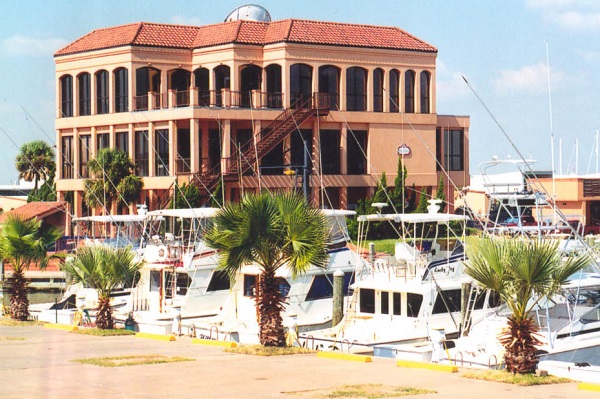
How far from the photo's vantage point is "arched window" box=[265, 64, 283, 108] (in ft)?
211

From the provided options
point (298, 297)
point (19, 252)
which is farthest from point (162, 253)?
point (298, 297)

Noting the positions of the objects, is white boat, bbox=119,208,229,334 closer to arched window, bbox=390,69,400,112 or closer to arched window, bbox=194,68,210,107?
arched window, bbox=194,68,210,107

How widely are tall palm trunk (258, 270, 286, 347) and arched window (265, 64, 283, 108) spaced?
37306 millimetres

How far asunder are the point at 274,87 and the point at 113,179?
10.6 m

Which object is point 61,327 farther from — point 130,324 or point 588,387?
point 588,387

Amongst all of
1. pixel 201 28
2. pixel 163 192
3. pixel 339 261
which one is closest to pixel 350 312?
pixel 339 261

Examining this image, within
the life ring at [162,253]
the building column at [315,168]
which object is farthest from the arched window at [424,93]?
the life ring at [162,253]

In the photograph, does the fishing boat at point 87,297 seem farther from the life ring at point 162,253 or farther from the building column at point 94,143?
the building column at point 94,143

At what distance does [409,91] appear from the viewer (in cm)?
6800

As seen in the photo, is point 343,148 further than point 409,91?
No

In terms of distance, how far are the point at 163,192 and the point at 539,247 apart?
4351 cm

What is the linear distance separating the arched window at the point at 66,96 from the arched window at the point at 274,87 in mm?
12852

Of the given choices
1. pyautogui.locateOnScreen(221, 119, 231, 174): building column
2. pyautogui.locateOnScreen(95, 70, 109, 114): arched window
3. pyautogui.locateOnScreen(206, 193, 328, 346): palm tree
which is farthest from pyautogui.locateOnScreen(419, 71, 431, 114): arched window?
pyautogui.locateOnScreen(206, 193, 328, 346): palm tree

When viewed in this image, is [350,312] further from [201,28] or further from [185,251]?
[201,28]
